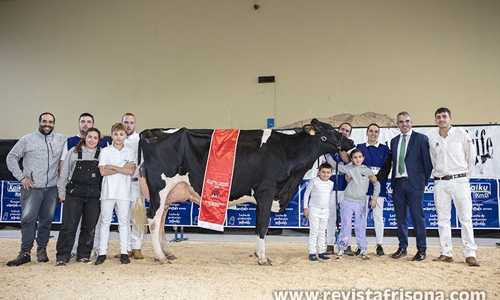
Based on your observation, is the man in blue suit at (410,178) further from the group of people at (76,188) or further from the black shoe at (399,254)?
the group of people at (76,188)

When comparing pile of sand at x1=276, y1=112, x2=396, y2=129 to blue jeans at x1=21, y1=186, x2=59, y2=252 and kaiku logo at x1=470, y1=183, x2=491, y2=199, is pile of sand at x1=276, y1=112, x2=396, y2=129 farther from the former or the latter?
blue jeans at x1=21, y1=186, x2=59, y2=252

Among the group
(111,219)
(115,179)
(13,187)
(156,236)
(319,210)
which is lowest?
(156,236)

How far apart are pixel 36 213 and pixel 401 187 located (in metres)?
5.22

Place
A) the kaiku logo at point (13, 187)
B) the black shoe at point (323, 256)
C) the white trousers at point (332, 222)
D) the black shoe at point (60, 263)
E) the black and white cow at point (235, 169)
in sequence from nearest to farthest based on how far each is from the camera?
the black shoe at point (60, 263), the black and white cow at point (235, 169), the black shoe at point (323, 256), the white trousers at point (332, 222), the kaiku logo at point (13, 187)

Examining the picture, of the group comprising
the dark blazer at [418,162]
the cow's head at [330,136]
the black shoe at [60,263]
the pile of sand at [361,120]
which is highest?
the pile of sand at [361,120]

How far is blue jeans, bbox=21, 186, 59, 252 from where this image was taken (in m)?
5.16

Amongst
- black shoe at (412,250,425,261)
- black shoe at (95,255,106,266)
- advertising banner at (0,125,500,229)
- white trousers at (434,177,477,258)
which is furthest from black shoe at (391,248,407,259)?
black shoe at (95,255,106,266)

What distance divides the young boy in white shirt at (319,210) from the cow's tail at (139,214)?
2281mm

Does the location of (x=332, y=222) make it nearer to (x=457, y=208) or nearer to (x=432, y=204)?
(x=457, y=208)

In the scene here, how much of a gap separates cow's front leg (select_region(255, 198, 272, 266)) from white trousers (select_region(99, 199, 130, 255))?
1.77m

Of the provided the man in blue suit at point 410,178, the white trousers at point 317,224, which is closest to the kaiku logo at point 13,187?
the white trousers at point 317,224

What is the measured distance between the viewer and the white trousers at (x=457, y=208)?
5.10 meters

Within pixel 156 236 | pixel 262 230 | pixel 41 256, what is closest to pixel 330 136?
pixel 262 230

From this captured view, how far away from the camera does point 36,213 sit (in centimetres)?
520
